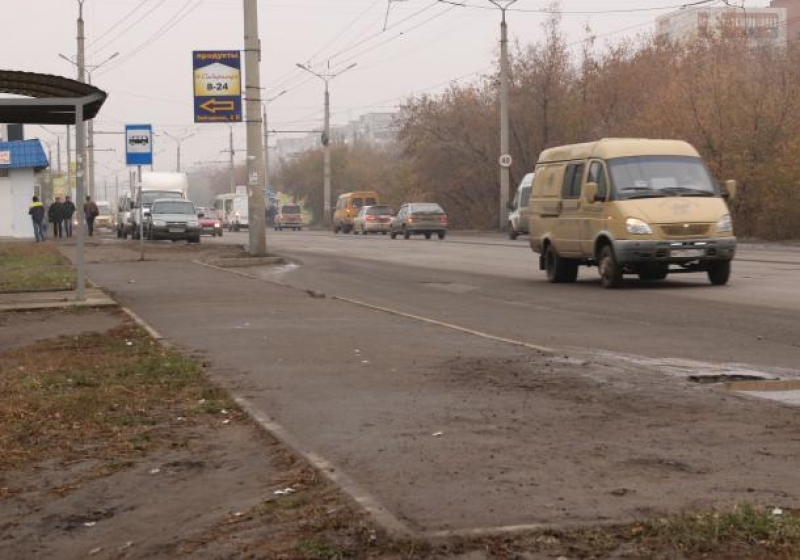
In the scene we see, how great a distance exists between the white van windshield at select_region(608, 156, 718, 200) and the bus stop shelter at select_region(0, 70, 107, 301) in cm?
794

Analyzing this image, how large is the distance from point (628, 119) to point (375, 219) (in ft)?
46.5

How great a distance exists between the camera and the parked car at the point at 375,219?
67.4 metres

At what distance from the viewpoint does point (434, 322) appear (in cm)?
Answer: 1448

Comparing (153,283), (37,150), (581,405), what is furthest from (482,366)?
(37,150)

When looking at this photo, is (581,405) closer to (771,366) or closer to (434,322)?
Answer: (771,366)

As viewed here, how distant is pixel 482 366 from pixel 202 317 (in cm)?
597

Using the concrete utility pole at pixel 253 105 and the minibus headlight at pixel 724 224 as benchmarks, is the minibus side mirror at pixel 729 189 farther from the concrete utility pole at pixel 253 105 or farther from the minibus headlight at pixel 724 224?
the concrete utility pole at pixel 253 105

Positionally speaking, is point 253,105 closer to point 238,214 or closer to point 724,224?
point 724,224

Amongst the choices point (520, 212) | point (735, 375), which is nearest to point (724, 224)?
point (735, 375)

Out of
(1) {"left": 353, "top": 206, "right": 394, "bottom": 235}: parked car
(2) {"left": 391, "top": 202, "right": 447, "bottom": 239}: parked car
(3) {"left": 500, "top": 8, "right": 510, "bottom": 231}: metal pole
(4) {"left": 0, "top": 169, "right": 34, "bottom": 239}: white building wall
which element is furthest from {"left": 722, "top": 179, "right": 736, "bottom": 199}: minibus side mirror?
(4) {"left": 0, "top": 169, "right": 34, "bottom": 239}: white building wall

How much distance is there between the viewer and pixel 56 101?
56.7 ft

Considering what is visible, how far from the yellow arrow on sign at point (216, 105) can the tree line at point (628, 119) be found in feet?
62.9

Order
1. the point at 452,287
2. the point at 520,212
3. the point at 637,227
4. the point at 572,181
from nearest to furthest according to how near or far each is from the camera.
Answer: the point at 637,227 → the point at 452,287 → the point at 572,181 → the point at 520,212

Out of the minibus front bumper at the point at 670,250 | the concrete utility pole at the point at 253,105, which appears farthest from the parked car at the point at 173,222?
the minibus front bumper at the point at 670,250
